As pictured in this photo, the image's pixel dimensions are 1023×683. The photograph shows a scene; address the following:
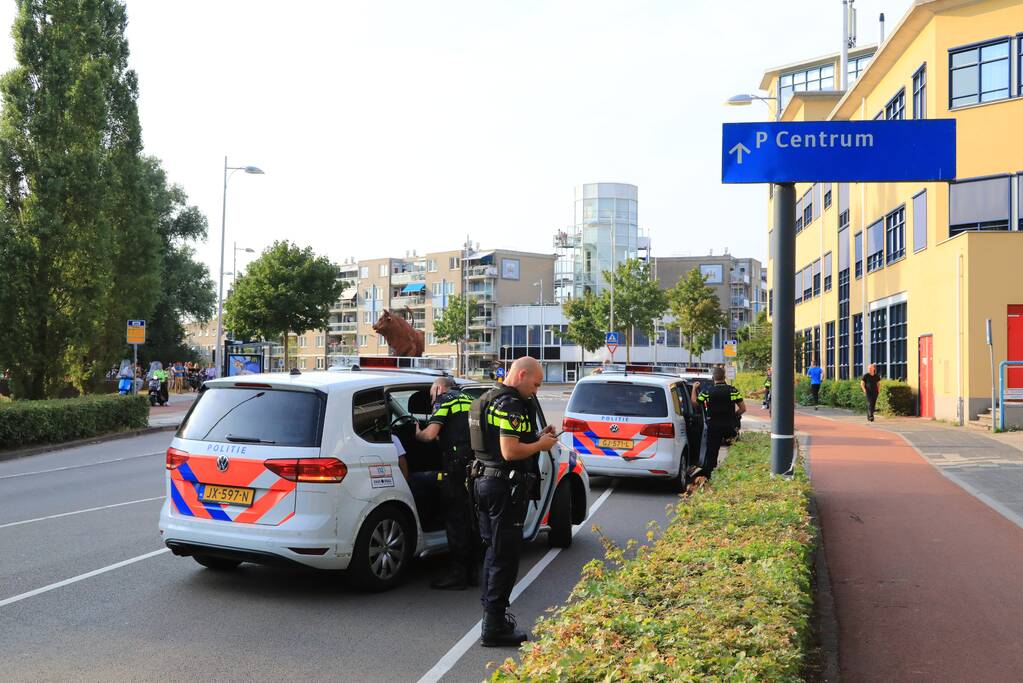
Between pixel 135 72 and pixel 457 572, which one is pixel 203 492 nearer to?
pixel 457 572

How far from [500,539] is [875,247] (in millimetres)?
35029

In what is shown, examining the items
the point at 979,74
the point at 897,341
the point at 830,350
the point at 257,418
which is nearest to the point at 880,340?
the point at 897,341

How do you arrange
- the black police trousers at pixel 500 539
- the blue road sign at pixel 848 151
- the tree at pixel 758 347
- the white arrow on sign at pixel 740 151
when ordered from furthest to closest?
1. the tree at pixel 758 347
2. the white arrow on sign at pixel 740 151
3. the blue road sign at pixel 848 151
4. the black police trousers at pixel 500 539

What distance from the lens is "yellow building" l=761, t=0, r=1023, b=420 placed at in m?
26.2

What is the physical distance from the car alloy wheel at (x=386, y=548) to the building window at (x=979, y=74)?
2611cm

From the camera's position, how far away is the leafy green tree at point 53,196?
23.4 m

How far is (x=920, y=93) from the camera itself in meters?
30.4

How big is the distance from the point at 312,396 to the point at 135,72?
26.3 metres

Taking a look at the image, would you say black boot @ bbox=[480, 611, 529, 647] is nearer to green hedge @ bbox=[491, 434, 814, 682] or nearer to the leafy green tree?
green hedge @ bbox=[491, 434, 814, 682]

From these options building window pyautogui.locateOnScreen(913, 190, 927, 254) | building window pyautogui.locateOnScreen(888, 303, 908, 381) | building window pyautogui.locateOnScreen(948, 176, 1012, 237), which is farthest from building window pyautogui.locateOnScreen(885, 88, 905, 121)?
building window pyautogui.locateOnScreen(888, 303, 908, 381)

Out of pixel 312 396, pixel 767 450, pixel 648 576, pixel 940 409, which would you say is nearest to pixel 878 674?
pixel 648 576

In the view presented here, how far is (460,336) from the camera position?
327 ft

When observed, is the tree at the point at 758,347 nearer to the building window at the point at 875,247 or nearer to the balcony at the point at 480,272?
the building window at the point at 875,247

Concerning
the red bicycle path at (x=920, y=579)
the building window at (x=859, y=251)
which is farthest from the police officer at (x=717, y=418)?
the building window at (x=859, y=251)
